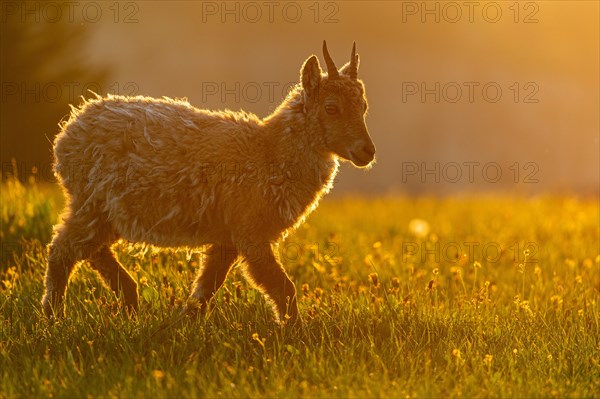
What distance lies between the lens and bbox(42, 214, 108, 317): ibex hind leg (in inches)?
305

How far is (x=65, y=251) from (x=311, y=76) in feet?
9.68

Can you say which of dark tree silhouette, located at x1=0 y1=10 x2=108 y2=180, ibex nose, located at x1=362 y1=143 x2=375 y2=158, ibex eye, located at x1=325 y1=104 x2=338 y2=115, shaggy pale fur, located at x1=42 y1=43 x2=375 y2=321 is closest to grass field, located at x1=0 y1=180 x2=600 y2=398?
shaggy pale fur, located at x1=42 y1=43 x2=375 y2=321

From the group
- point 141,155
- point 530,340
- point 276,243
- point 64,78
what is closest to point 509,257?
point 530,340

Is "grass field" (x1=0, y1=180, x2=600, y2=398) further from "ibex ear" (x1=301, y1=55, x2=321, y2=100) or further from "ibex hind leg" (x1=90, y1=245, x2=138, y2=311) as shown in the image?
"ibex ear" (x1=301, y1=55, x2=321, y2=100)

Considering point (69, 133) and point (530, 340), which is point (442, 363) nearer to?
point (530, 340)

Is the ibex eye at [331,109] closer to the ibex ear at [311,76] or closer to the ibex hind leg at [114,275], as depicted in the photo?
the ibex ear at [311,76]

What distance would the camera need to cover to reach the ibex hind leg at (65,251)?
775 cm

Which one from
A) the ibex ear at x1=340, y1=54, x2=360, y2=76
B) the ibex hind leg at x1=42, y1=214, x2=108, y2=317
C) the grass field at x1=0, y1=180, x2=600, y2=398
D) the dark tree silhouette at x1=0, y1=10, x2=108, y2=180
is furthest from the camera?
the dark tree silhouette at x1=0, y1=10, x2=108, y2=180

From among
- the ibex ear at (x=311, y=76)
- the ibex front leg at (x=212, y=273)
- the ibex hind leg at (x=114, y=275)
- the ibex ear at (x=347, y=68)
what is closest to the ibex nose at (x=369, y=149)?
the ibex ear at (x=311, y=76)

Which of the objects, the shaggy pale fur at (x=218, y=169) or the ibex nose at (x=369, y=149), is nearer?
the ibex nose at (x=369, y=149)

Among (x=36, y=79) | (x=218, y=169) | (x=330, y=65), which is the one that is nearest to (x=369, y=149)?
(x=330, y=65)

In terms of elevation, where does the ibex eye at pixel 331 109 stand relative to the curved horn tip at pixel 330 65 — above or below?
below

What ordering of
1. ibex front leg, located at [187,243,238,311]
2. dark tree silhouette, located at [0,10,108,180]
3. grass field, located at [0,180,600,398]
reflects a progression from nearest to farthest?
grass field, located at [0,180,600,398] < ibex front leg, located at [187,243,238,311] < dark tree silhouette, located at [0,10,108,180]

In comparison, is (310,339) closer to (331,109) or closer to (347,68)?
(331,109)
